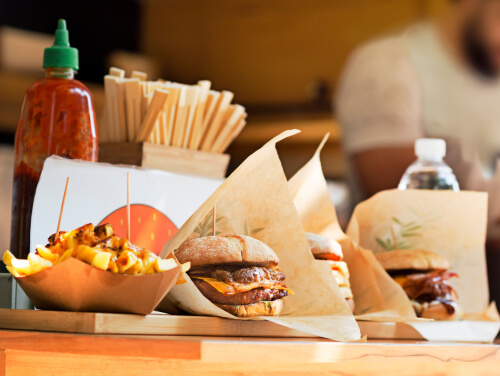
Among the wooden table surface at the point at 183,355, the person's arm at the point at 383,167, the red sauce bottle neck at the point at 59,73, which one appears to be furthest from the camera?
the person's arm at the point at 383,167

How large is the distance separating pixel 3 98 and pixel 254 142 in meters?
1.46

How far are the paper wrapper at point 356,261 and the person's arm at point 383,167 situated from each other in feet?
2.44

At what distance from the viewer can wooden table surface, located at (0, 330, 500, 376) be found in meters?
0.75

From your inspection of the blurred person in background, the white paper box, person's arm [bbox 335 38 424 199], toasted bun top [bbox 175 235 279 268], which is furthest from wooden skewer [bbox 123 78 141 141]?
person's arm [bbox 335 38 424 199]

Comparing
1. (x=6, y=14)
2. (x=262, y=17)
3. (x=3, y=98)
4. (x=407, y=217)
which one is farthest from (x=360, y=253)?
(x=262, y=17)

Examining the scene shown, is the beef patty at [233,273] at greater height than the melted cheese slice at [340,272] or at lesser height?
greater

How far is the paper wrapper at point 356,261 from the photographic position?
1.26 m

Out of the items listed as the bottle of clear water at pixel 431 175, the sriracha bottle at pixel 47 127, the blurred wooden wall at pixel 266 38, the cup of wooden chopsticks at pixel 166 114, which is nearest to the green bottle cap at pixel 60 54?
the sriracha bottle at pixel 47 127

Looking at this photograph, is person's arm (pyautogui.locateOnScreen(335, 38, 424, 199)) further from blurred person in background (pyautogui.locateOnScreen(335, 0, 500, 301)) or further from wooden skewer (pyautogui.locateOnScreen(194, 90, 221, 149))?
wooden skewer (pyautogui.locateOnScreen(194, 90, 221, 149))

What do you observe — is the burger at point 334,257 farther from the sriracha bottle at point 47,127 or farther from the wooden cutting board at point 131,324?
the sriracha bottle at point 47,127

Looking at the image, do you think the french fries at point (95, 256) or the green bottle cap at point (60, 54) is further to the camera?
the green bottle cap at point (60, 54)

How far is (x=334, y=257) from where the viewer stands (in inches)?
47.5

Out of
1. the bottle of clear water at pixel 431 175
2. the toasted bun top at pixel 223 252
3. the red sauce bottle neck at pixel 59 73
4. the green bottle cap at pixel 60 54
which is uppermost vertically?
the green bottle cap at pixel 60 54

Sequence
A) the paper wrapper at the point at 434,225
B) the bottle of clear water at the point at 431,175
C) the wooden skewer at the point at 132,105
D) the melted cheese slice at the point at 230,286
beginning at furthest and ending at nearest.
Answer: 1. the bottle of clear water at the point at 431,175
2. the paper wrapper at the point at 434,225
3. the wooden skewer at the point at 132,105
4. the melted cheese slice at the point at 230,286
